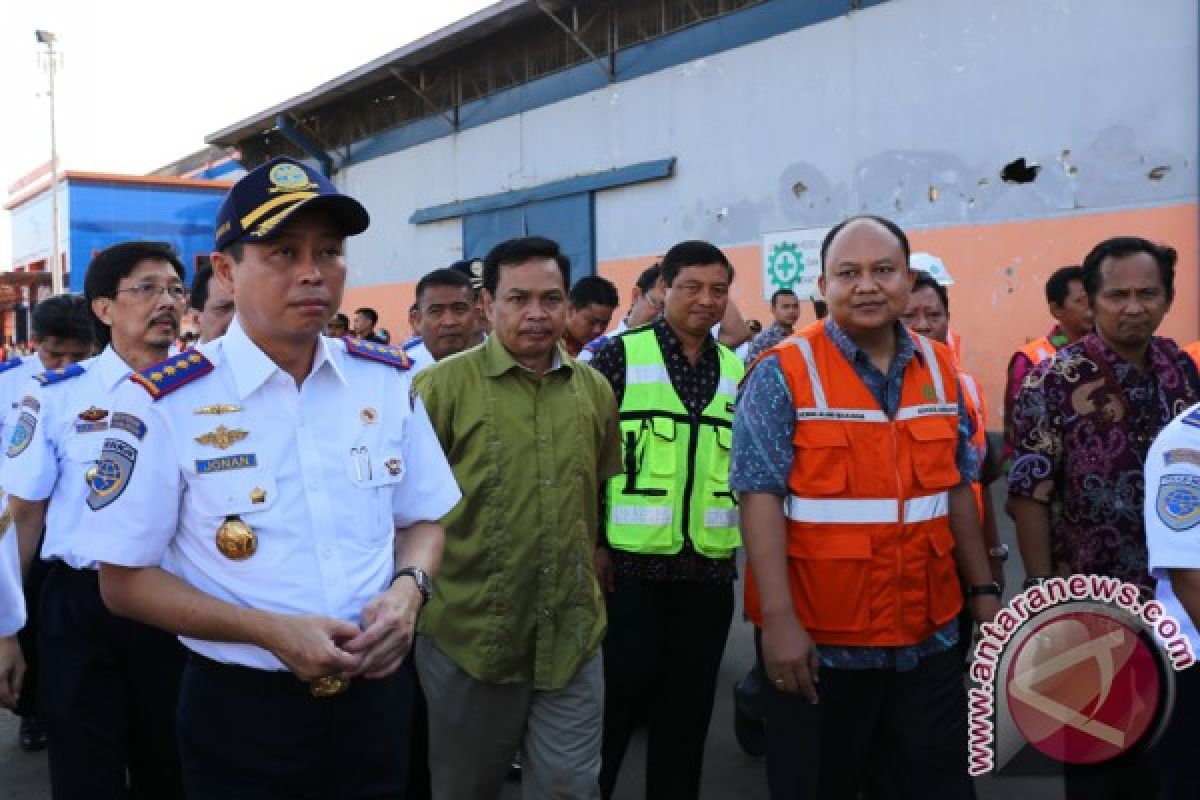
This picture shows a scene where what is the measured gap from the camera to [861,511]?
2.71m

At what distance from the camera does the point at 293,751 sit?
204 cm

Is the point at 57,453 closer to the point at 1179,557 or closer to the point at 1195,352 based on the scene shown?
the point at 1179,557

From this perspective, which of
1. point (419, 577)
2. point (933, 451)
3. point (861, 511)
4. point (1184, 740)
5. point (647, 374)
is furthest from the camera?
point (647, 374)

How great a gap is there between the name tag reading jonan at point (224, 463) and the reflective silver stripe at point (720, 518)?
5.92ft

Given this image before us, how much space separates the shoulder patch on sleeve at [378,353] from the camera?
2289 millimetres

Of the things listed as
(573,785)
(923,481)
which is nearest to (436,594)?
(573,785)

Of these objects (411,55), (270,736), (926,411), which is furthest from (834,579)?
(411,55)

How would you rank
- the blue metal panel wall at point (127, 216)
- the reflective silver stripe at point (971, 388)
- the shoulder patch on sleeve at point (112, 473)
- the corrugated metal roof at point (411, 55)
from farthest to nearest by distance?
the blue metal panel wall at point (127, 216) < the corrugated metal roof at point (411, 55) < the reflective silver stripe at point (971, 388) < the shoulder patch on sleeve at point (112, 473)

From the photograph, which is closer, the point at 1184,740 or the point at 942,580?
the point at 1184,740

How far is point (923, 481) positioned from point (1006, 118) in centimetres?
883

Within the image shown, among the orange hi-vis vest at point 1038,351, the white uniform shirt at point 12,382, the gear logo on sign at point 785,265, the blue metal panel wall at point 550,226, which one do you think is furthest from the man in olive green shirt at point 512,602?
the blue metal panel wall at point 550,226

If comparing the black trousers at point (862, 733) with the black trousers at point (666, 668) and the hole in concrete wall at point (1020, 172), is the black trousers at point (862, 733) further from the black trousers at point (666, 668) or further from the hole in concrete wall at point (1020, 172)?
the hole in concrete wall at point (1020, 172)

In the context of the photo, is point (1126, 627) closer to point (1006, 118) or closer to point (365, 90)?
point (1006, 118)

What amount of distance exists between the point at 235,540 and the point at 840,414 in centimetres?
157
